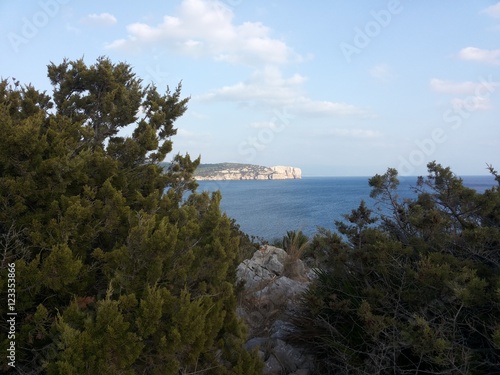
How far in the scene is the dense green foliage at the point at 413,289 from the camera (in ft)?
10.7

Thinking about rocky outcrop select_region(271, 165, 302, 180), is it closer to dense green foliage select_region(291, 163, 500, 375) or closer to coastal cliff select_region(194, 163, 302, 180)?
coastal cliff select_region(194, 163, 302, 180)

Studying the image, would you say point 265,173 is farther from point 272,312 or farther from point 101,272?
point 101,272

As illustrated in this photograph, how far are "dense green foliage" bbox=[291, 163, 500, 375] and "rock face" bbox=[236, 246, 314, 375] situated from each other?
206mm

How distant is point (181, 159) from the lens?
289 inches

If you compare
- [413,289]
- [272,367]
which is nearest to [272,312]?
[272,367]

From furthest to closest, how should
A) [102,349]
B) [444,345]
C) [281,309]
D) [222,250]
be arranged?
1. [281,309]
2. [222,250]
3. [444,345]
4. [102,349]

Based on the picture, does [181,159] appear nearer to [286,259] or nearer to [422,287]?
[286,259]

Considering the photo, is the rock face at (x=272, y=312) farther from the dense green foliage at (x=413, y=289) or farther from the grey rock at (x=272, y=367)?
the dense green foliage at (x=413, y=289)

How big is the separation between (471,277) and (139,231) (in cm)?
266

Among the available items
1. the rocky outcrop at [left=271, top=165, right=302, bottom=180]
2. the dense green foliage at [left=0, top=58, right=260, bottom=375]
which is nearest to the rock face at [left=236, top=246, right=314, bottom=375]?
the dense green foliage at [left=0, top=58, right=260, bottom=375]

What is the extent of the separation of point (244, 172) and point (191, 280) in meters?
106

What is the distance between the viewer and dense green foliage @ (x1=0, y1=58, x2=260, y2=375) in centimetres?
291

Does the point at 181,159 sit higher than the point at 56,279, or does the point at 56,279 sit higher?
the point at 181,159

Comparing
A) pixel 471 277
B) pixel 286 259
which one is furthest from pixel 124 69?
pixel 471 277
